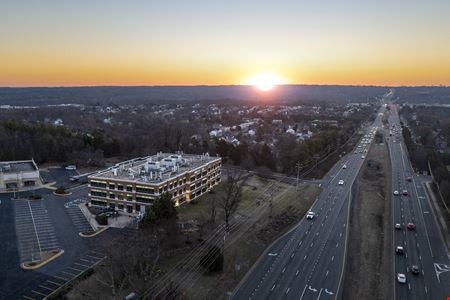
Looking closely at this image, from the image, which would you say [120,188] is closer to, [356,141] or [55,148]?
[55,148]

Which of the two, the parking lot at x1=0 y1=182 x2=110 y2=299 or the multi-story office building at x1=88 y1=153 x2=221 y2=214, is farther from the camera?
the multi-story office building at x1=88 y1=153 x2=221 y2=214

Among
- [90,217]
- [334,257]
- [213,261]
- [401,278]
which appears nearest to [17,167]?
[90,217]

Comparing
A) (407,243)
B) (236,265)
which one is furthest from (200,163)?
(407,243)

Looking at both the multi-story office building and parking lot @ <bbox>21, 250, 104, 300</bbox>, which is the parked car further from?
parking lot @ <bbox>21, 250, 104, 300</bbox>

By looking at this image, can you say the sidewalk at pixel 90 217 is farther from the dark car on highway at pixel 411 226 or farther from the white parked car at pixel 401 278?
the dark car on highway at pixel 411 226

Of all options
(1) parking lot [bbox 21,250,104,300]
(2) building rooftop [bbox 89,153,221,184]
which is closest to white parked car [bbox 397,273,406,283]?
(1) parking lot [bbox 21,250,104,300]
